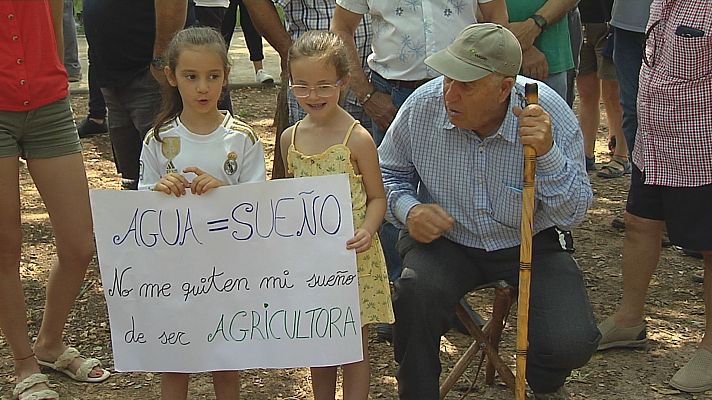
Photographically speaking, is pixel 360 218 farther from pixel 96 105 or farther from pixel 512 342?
pixel 96 105

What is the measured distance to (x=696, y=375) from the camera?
3.80 meters

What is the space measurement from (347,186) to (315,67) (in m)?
0.37

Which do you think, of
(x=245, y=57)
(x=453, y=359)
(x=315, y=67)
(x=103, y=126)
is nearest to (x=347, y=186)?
(x=315, y=67)

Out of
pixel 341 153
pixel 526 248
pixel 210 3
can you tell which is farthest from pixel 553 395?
pixel 210 3

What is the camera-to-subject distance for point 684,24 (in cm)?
355

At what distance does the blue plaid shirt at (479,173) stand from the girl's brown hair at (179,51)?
2.29ft

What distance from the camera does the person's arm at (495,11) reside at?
3.85 metres

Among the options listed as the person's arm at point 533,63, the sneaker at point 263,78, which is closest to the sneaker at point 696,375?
the person's arm at point 533,63

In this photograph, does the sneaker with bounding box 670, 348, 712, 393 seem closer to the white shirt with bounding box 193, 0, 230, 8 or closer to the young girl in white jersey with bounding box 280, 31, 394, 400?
the young girl in white jersey with bounding box 280, 31, 394, 400

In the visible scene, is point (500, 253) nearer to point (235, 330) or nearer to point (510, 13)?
point (235, 330)

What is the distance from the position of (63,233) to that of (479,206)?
1.49 meters

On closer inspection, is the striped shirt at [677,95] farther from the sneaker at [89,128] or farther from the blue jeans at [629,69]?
the sneaker at [89,128]

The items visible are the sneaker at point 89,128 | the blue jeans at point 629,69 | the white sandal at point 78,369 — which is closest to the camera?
the white sandal at point 78,369

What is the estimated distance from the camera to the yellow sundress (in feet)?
10.1
